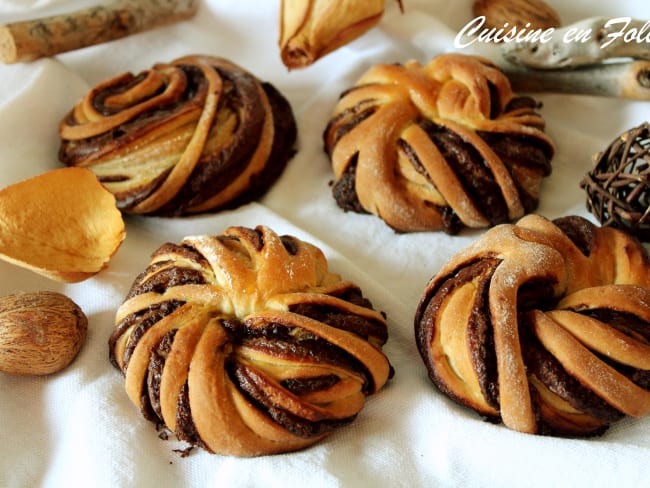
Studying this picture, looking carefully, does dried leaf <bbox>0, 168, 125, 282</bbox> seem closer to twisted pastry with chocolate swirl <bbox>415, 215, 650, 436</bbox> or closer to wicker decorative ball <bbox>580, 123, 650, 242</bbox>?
twisted pastry with chocolate swirl <bbox>415, 215, 650, 436</bbox>

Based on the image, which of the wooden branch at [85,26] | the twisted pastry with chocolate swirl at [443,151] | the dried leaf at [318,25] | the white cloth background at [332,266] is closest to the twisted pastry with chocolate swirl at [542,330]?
the white cloth background at [332,266]

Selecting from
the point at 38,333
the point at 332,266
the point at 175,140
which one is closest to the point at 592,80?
the point at 332,266

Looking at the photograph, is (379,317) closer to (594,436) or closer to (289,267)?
(289,267)

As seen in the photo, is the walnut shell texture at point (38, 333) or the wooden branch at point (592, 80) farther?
the wooden branch at point (592, 80)

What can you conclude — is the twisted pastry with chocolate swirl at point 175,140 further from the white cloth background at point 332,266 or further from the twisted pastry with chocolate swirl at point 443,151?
the twisted pastry with chocolate swirl at point 443,151

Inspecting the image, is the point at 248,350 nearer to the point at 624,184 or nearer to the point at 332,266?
the point at 332,266

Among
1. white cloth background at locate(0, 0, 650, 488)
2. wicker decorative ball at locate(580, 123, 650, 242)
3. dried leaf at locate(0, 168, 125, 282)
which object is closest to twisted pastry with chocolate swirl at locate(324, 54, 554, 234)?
white cloth background at locate(0, 0, 650, 488)

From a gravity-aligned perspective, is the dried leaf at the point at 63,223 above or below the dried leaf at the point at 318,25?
below
